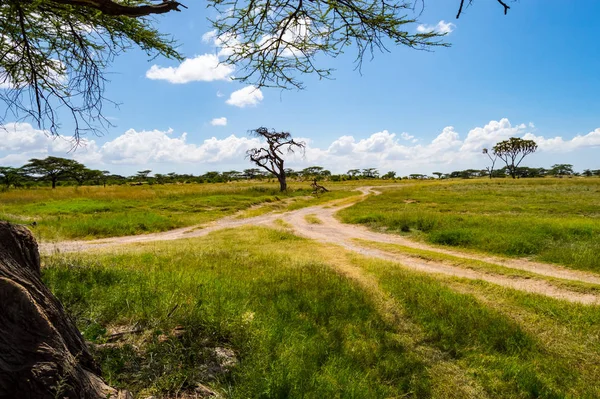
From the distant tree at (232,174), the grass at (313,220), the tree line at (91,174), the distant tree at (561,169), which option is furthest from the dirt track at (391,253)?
the distant tree at (561,169)

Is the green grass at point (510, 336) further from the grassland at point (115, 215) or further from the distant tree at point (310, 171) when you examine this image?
the distant tree at point (310, 171)

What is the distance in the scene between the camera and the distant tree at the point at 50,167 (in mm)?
69000

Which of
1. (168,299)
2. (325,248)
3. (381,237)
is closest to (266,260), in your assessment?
(325,248)

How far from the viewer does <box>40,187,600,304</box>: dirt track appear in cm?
912

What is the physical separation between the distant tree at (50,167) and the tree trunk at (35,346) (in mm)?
81964

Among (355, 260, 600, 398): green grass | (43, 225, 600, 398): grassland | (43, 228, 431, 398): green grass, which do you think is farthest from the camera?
(355, 260, 600, 398): green grass

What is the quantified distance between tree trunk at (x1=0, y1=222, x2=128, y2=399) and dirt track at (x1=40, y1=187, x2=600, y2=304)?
28.1ft

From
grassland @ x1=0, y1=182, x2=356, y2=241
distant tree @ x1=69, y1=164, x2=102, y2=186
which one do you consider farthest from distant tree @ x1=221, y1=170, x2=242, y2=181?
grassland @ x1=0, y1=182, x2=356, y2=241

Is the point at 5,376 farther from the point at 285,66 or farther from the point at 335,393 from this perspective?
the point at 285,66

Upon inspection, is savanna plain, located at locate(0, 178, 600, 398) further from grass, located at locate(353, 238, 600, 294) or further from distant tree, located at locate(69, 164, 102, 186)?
distant tree, located at locate(69, 164, 102, 186)

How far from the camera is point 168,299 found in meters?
5.45

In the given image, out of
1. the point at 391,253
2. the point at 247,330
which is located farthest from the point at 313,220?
the point at 247,330

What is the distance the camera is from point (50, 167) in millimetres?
68938

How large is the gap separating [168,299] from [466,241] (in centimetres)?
1337
